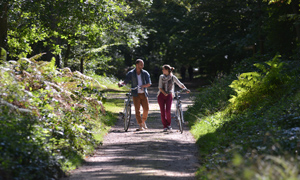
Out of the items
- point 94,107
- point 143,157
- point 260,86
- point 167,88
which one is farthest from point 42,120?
point 260,86

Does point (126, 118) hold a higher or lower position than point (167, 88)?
lower

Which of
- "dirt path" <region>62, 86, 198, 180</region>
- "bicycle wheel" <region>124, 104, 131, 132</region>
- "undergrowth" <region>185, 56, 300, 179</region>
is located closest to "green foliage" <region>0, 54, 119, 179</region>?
"dirt path" <region>62, 86, 198, 180</region>

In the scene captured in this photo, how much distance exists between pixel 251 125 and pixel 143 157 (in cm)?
280

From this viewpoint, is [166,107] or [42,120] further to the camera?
[166,107]

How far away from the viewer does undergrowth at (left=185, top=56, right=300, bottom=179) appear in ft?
20.7

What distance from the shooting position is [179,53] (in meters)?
36.1

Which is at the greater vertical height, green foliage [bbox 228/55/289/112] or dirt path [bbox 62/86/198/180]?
green foliage [bbox 228/55/289/112]

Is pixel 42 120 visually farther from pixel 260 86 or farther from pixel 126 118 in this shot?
pixel 260 86

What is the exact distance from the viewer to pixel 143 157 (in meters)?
8.82

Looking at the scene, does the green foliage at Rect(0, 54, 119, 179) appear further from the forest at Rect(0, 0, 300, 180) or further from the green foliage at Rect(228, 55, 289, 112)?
the green foliage at Rect(228, 55, 289, 112)

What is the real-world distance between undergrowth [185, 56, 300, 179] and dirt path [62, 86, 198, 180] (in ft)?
1.21

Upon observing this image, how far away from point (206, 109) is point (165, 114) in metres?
2.49

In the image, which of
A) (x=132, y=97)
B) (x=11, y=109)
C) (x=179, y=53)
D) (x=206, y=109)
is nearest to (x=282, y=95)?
(x=206, y=109)

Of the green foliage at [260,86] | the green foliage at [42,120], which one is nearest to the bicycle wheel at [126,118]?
the green foliage at [42,120]
